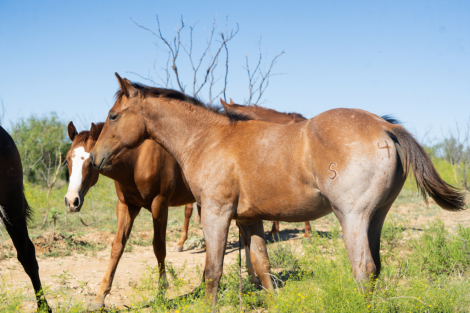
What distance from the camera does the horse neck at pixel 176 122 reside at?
374cm

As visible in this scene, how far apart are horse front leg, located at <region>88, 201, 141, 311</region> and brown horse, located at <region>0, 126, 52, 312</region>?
26.5 inches

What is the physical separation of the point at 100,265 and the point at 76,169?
240cm

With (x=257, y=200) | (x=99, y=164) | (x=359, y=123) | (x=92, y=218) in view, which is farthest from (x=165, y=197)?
(x=92, y=218)

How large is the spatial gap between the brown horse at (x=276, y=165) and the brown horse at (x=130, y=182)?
992 mm

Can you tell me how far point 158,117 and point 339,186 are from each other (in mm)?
2071

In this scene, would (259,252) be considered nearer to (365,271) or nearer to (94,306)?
(365,271)

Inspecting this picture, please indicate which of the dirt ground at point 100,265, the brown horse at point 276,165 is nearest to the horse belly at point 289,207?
the brown horse at point 276,165

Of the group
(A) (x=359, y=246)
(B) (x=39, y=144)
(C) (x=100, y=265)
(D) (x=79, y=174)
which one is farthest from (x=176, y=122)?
(B) (x=39, y=144)

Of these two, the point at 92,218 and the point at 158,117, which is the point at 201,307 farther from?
the point at 92,218

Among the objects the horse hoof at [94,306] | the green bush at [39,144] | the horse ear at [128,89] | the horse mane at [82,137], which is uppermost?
the green bush at [39,144]

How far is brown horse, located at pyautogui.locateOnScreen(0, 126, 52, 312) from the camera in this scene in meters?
3.81

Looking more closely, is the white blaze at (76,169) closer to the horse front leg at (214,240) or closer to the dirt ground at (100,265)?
the dirt ground at (100,265)

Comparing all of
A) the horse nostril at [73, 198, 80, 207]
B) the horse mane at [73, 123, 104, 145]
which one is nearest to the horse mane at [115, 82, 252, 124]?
the horse mane at [73, 123, 104, 145]

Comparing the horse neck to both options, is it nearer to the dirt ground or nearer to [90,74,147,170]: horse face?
[90,74,147,170]: horse face
